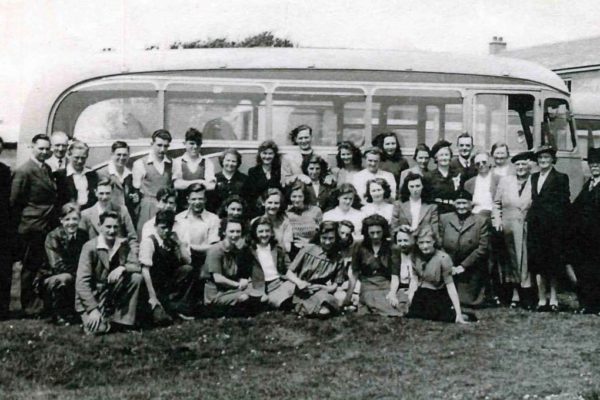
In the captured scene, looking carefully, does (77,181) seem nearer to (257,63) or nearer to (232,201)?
(232,201)

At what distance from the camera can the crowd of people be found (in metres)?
6.80

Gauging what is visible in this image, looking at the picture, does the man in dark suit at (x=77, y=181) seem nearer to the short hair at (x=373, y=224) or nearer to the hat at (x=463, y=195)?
the short hair at (x=373, y=224)

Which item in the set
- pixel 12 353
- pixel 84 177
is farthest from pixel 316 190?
pixel 12 353

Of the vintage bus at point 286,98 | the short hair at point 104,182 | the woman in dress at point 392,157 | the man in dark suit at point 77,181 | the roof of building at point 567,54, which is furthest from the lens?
the roof of building at point 567,54

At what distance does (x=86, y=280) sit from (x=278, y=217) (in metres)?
1.89

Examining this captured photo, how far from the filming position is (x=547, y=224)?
747cm

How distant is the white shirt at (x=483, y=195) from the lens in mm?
7789

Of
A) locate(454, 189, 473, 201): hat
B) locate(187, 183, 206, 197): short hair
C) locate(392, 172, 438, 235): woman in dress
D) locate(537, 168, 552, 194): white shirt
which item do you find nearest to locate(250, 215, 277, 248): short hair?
locate(187, 183, 206, 197): short hair

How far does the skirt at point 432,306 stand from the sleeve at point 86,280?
2805mm

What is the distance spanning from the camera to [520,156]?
774 cm

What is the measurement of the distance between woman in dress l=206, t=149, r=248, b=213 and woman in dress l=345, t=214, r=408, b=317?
1.36 metres

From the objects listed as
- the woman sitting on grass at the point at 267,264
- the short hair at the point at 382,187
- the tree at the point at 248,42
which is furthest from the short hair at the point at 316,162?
the tree at the point at 248,42

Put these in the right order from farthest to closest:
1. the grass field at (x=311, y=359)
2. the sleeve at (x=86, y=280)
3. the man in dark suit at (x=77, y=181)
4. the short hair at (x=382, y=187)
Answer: the short hair at (x=382, y=187) → the man in dark suit at (x=77, y=181) → the sleeve at (x=86, y=280) → the grass field at (x=311, y=359)

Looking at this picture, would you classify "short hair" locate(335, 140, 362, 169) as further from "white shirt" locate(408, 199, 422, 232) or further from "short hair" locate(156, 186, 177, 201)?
"short hair" locate(156, 186, 177, 201)
